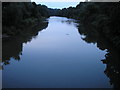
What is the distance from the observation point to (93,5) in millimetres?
44688

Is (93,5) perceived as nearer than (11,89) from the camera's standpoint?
No

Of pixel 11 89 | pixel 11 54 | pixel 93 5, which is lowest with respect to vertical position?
pixel 11 89

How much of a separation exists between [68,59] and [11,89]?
5932 mm

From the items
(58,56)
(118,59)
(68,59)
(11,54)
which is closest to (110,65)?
(118,59)

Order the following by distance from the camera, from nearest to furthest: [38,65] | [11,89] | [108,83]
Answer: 1. [11,89]
2. [108,83]
3. [38,65]

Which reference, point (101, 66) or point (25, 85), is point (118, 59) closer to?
point (101, 66)

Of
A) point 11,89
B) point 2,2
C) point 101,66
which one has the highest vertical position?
point 2,2

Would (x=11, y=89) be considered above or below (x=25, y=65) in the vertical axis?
below

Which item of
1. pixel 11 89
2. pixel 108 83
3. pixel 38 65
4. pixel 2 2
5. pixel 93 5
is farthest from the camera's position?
pixel 93 5

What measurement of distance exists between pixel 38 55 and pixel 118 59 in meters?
5.79

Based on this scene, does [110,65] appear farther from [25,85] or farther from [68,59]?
[25,85]

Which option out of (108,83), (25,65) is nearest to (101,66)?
(108,83)

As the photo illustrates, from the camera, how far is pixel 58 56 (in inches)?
547

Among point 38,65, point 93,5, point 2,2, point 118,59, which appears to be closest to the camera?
point 38,65
